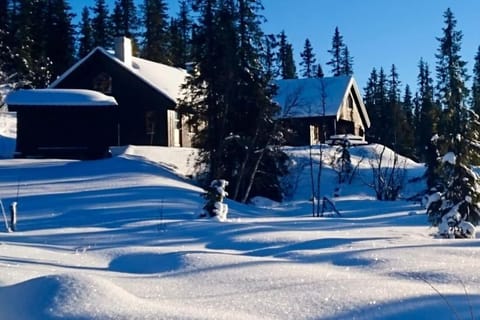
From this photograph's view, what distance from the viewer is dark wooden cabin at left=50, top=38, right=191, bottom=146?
33562 mm

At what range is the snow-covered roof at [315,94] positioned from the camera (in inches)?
1683

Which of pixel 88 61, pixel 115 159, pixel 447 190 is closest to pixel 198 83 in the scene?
pixel 115 159

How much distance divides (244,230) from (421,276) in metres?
5.78

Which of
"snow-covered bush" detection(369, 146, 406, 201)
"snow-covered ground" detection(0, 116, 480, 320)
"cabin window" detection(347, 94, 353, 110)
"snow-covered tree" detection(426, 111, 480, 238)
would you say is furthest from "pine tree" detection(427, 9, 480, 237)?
"cabin window" detection(347, 94, 353, 110)

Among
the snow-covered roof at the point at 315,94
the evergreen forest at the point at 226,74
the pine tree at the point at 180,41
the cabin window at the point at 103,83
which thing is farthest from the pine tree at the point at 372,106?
the cabin window at the point at 103,83

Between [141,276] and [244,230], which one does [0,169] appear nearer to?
[244,230]

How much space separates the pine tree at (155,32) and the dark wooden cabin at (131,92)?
20761 millimetres

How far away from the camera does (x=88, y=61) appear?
3484cm

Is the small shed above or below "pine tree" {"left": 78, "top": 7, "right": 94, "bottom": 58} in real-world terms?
below

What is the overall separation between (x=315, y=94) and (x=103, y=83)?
16362 millimetres

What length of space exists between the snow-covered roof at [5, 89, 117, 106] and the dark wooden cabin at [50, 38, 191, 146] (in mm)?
3944

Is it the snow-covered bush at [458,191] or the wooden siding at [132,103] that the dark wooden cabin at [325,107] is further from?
the snow-covered bush at [458,191]

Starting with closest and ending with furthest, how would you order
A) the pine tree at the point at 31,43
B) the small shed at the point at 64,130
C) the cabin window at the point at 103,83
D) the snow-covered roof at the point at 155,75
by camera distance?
the small shed at the point at 64,130 → the snow-covered roof at the point at 155,75 → the cabin window at the point at 103,83 → the pine tree at the point at 31,43

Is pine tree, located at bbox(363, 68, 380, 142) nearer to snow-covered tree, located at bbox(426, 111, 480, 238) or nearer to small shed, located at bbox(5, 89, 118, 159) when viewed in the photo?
small shed, located at bbox(5, 89, 118, 159)
